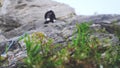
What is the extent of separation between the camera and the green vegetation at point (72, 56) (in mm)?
5906

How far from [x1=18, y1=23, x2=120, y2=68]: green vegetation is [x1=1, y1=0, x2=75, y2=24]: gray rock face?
15108mm

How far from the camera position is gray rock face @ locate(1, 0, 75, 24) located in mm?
22312

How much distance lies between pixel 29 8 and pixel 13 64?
17082 millimetres

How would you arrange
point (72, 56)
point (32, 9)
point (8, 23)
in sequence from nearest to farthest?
point (72, 56)
point (8, 23)
point (32, 9)

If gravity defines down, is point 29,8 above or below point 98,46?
below

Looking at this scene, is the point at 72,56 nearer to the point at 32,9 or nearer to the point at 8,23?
the point at 8,23

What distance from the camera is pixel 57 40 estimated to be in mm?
9398

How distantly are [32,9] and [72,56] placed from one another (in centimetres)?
1797

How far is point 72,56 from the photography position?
604cm

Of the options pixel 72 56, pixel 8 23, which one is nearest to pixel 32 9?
pixel 8 23

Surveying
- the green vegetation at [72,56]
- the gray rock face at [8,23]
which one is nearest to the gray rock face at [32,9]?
the gray rock face at [8,23]

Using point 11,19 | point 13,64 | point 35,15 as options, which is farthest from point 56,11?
point 13,64

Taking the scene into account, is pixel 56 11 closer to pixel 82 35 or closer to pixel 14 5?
pixel 14 5

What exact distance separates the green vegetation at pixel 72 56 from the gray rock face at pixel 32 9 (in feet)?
49.6
